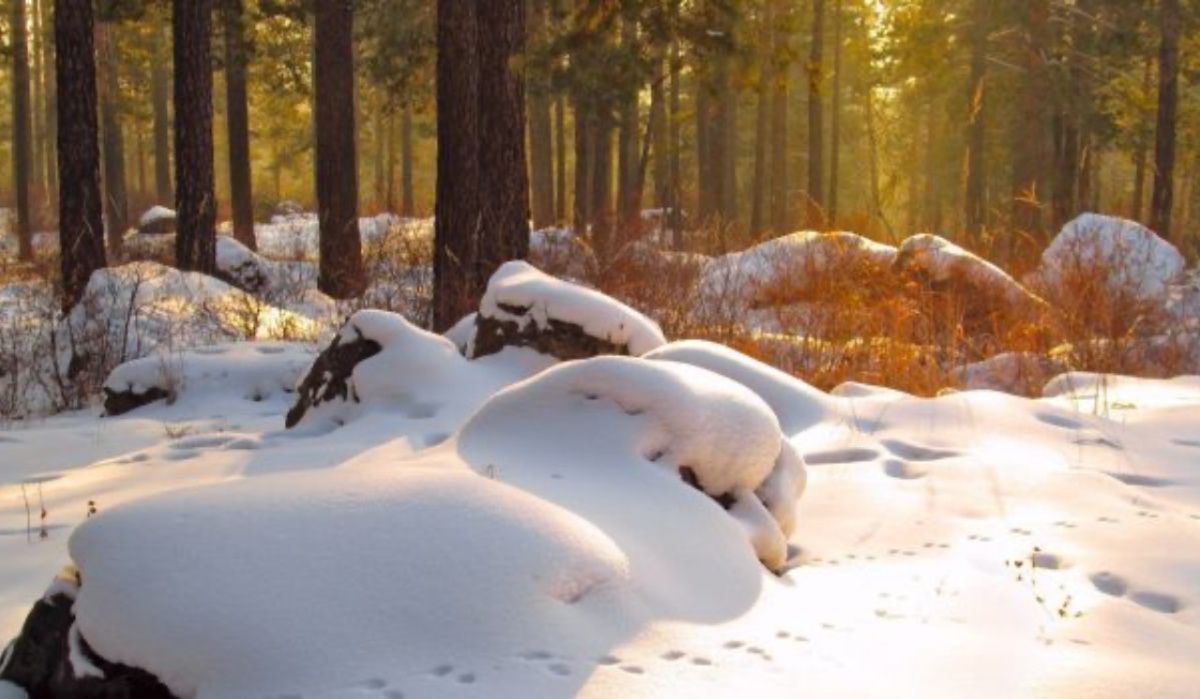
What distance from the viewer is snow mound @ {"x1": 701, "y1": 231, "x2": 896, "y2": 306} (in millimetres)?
9336

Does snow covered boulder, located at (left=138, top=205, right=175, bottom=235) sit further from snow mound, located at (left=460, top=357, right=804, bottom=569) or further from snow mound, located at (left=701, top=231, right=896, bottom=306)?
snow mound, located at (left=460, top=357, right=804, bottom=569)

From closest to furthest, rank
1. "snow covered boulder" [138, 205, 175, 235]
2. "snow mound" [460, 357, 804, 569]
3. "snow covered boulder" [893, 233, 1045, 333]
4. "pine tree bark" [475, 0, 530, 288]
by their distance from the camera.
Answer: "snow mound" [460, 357, 804, 569] → "pine tree bark" [475, 0, 530, 288] → "snow covered boulder" [893, 233, 1045, 333] → "snow covered boulder" [138, 205, 175, 235]

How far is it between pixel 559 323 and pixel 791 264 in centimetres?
512

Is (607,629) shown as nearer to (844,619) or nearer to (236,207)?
(844,619)

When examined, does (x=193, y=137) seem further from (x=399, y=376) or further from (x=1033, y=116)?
(x=1033, y=116)

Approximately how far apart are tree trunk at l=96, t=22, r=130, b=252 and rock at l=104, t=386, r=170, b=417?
1158cm

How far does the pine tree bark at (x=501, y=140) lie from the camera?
24.8ft

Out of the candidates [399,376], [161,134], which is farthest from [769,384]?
[161,134]

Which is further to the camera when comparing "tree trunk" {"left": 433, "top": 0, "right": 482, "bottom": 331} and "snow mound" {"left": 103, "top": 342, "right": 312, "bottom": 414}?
"tree trunk" {"left": 433, "top": 0, "right": 482, "bottom": 331}

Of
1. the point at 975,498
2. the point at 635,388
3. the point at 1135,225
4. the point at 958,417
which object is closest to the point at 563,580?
the point at 635,388

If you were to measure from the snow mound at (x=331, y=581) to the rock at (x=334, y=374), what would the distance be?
9.43 ft

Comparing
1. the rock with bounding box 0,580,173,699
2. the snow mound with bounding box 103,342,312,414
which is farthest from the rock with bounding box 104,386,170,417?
the rock with bounding box 0,580,173,699

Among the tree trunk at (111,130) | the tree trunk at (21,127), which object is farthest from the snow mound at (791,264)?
Answer: the tree trunk at (21,127)

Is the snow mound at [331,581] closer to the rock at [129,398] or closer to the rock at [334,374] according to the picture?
the rock at [334,374]
